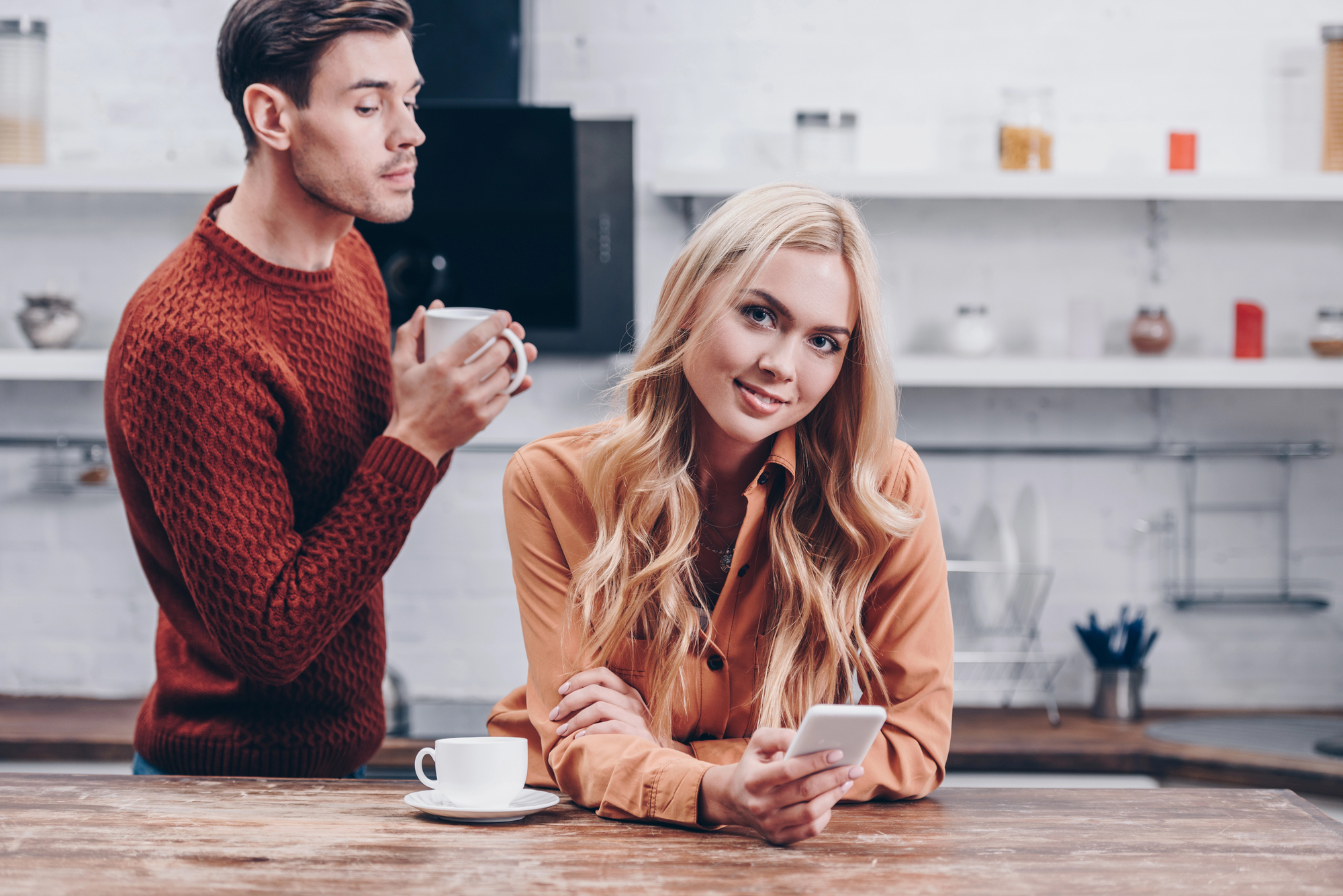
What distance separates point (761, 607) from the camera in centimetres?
133

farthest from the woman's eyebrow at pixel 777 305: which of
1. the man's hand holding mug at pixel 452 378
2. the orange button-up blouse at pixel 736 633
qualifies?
the man's hand holding mug at pixel 452 378

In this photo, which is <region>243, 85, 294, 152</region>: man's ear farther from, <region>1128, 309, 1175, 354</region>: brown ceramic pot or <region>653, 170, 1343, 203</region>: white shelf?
<region>1128, 309, 1175, 354</region>: brown ceramic pot

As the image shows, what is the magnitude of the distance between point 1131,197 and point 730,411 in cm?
181

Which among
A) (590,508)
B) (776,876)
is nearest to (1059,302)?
(590,508)

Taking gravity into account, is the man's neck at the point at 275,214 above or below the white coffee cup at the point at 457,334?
above

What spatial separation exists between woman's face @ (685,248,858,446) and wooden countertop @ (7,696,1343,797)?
51.3 inches

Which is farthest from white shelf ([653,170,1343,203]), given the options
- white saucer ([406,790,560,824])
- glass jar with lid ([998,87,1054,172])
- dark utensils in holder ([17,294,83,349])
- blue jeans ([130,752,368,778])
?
white saucer ([406,790,560,824])

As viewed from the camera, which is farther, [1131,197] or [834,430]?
[1131,197]

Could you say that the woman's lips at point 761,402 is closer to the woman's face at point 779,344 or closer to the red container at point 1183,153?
the woman's face at point 779,344

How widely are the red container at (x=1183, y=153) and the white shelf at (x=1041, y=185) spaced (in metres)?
0.07

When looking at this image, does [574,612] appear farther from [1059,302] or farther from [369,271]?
[1059,302]

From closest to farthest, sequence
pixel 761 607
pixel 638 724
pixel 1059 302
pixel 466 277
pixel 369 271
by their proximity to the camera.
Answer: pixel 638 724
pixel 761 607
pixel 369 271
pixel 466 277
pixel 1059 302

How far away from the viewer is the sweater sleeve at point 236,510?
3.91 ft

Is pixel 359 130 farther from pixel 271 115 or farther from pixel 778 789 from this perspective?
pixel 778 789
